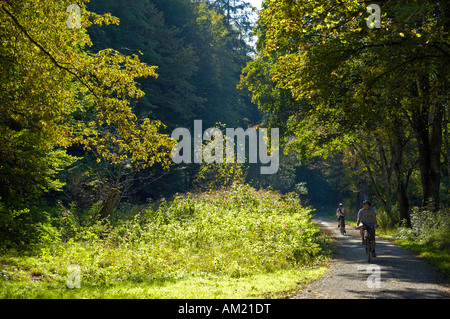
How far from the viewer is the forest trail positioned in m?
8.67

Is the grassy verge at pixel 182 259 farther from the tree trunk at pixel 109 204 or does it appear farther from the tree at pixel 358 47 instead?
the tree at pixel 358 47

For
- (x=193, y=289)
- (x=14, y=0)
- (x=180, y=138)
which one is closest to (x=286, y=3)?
(x=14, y=0)

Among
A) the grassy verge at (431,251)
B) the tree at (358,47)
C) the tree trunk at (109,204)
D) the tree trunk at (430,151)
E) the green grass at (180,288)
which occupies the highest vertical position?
the tree at (358,47)

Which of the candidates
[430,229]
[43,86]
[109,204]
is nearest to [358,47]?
[43,86]

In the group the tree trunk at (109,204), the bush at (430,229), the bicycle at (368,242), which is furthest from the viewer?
the tree trunk at (109,204)

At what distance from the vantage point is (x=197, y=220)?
16422 millimetres

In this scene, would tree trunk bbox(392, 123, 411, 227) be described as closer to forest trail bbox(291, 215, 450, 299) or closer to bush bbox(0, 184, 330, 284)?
bush bbox(0, 184, 330, 284)

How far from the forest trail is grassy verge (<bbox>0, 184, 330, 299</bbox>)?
579 mm

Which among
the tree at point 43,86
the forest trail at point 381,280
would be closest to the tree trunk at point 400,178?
the forest trail at point 381,280

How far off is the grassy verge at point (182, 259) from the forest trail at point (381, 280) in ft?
1.90

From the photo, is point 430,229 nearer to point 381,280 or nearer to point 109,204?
point 381,280

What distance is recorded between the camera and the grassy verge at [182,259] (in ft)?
29.3

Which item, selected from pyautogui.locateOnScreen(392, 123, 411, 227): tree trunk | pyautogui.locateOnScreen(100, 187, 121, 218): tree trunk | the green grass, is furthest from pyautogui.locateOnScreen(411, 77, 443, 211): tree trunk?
pyautogui.locateOnScreen(100, 187, 121, 218): tree trunk

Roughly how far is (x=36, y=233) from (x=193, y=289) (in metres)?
6.43
